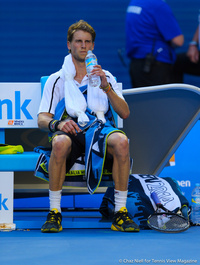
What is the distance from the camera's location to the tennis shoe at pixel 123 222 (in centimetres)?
346

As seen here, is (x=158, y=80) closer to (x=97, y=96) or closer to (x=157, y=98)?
(x=157, y=98)

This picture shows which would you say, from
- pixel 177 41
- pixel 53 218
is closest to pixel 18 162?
pixel 53 218

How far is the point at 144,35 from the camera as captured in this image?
5.90m

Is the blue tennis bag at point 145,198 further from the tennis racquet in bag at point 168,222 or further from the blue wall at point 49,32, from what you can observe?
the blue wall at point 49,32

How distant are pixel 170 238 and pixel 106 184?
24.5 inches

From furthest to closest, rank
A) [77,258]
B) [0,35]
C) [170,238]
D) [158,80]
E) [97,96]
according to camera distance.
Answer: [0,35] < [158,80] < [97,96] < [170,238] < [77,258]

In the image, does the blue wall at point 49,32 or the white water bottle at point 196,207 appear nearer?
the white water bottle at point 196,207

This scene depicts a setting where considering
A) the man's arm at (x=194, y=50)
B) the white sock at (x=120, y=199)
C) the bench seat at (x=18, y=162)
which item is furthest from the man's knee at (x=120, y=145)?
the man's arm at (x=194, y=50)

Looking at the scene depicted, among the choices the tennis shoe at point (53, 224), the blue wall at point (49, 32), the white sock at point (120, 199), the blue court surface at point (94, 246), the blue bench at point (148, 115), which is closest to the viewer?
the blue court surface at point (94, 246)

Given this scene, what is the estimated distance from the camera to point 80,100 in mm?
3781

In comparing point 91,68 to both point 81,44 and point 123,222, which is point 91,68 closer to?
point 81,44

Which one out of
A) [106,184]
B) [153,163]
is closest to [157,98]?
[153,163]

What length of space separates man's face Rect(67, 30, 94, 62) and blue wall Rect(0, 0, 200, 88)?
117 inches

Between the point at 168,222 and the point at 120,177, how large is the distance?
1.28ft
